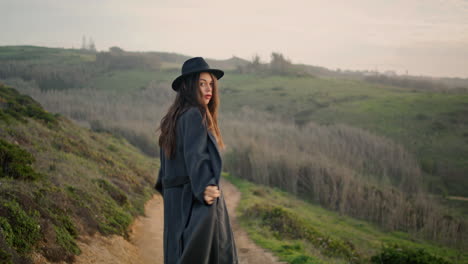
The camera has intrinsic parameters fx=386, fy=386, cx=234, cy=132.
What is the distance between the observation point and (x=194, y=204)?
10.5 ft

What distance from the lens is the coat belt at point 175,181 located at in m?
3.31

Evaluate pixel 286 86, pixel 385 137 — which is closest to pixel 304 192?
pixel 385 137

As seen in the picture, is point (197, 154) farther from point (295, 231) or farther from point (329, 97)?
point (329, 97)

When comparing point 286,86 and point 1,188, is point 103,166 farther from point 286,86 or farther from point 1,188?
point 286,86

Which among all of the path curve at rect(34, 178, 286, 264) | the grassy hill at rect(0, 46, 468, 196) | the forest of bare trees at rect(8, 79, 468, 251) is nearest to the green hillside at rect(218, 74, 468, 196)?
the grassy hill at rect(0, 46, 468, 196)

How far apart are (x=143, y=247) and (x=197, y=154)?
4921 millimetres

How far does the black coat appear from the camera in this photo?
9.93 ft

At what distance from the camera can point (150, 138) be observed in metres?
24.1

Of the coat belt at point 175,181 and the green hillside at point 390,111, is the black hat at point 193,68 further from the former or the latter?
the green hillside at point 390,111

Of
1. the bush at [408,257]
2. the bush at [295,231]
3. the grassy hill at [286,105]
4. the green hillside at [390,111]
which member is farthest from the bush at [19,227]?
the green hillside at [390,111]

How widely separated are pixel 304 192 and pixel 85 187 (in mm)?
11274

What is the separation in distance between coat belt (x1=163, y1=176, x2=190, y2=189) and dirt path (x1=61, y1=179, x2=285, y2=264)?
257 cm

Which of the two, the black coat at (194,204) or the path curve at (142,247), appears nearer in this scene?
the black coat at (194,204)

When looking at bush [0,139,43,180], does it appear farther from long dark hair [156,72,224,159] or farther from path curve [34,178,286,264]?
long dark hair [156,72,224,159]
